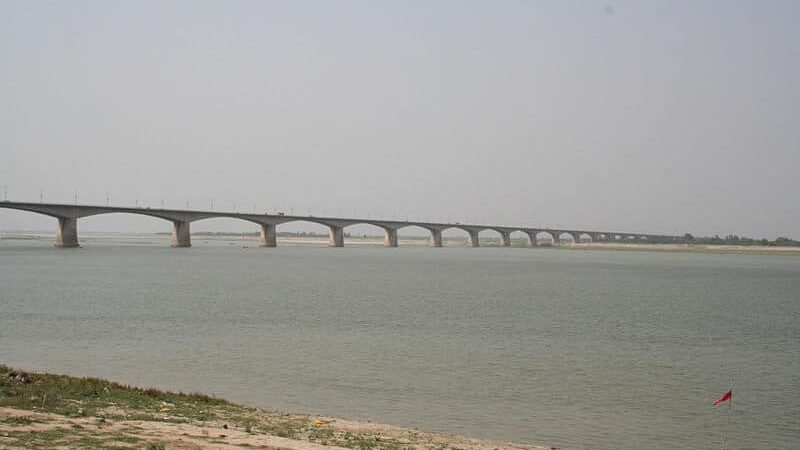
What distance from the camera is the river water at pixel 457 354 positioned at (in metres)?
16.8

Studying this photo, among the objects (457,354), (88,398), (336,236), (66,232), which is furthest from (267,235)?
(88,398)

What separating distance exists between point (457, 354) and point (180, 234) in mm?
106499

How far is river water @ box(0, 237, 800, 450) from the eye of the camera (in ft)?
55.2

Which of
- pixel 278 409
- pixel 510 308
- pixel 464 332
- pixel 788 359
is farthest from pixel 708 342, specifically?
pixel 278 409

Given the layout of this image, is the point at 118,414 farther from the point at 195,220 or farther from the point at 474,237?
the point at 474,237

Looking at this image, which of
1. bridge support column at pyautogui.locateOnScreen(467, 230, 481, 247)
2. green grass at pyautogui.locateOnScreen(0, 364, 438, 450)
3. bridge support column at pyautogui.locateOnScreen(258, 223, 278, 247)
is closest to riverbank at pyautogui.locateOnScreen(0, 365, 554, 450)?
green grass at pyautogui.locateOnScreen(0, 364, 438, 450)

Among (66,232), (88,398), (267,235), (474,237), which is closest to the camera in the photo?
(88,398)

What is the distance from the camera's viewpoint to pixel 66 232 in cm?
10512

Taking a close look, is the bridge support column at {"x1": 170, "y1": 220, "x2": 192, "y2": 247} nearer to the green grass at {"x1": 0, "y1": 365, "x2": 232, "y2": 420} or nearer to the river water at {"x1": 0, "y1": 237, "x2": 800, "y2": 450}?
the river water at {"x1": 0, "y1": 237, "x2": 800, "y2": 450}

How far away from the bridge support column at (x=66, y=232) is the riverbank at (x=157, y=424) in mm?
91127

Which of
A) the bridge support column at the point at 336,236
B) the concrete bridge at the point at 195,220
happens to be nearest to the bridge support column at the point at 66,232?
the concrete bridge at the point at 195,220

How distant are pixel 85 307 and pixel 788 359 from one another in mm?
27730

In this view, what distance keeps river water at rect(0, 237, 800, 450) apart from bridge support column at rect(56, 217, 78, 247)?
55348 mm

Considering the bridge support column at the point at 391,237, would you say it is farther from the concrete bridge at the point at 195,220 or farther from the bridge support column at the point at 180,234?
the bridge support column at the point at 180,234
